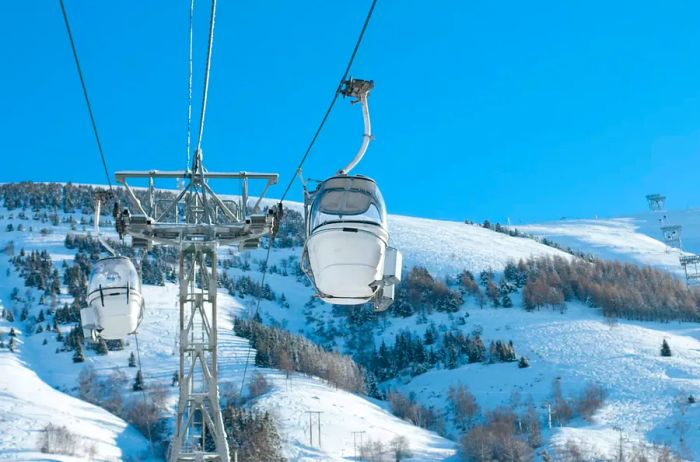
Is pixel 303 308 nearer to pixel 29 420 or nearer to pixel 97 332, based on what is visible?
pixel 29 420

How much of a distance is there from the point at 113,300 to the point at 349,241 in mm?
4972

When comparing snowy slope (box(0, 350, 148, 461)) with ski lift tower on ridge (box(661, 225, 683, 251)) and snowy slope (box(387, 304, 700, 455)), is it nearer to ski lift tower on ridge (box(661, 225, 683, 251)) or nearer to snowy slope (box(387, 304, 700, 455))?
snowy slope (box(387, 304, 700, 455))

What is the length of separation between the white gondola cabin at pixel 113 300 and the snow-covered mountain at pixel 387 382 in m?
43.7

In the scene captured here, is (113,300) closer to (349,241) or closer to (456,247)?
(349,241)

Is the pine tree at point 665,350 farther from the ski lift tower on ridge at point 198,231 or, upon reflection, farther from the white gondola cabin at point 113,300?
the white gondola cabin at point 113,300

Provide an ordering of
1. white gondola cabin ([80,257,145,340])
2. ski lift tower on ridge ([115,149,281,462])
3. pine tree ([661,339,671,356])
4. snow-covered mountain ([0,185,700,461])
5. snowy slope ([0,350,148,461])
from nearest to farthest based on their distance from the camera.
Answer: white gondola cabin ([80,257,145,340]) → ski lift tower on ridge ([115,149,281,462]) → snowy slope ([0,350,148,461]) → snow-covered mountain ([0,185,700,461]) → pine tree ([661,339,671,356])

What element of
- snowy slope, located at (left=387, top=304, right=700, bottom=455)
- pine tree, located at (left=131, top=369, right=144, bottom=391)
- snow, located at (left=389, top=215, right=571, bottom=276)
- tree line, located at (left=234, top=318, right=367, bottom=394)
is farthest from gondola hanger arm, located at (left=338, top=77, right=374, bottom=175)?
snow, located at (left=389, top=215, right=571, bottom=276)

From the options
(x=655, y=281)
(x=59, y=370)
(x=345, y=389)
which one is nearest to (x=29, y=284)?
(x=59, y=370)

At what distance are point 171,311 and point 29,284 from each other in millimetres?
21533

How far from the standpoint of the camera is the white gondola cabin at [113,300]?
11.0 meters

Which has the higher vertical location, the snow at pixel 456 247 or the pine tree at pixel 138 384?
the snow at pixel 456 247

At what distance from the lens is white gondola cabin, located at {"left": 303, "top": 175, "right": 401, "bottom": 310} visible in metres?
6.95

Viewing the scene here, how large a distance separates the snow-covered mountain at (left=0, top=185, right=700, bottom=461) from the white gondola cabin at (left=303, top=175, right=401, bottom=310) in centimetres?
4847

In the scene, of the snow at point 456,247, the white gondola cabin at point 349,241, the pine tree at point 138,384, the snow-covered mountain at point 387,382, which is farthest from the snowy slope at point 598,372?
the white gondola cabin at point 349,241
